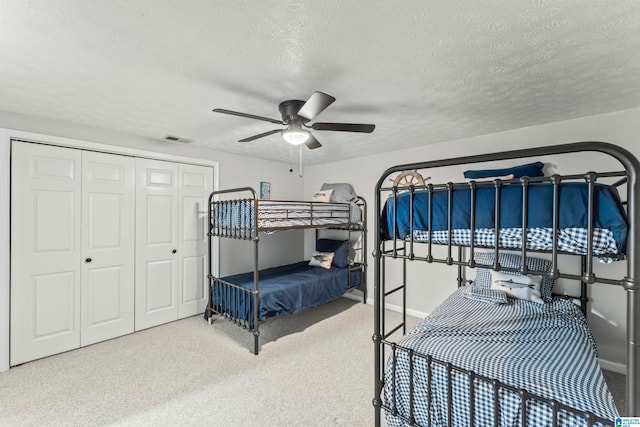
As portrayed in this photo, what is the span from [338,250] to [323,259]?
0.27 metres

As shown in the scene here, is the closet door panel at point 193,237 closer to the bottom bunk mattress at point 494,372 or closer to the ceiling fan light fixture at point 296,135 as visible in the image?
the ceiling fan light fixture at point 296,135

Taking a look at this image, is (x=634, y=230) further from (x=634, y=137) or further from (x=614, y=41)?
(x=634, y=137)

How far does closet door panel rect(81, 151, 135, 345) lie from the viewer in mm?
3057

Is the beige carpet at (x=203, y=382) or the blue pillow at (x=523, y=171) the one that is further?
the blue pillow at (x=523, y=171)

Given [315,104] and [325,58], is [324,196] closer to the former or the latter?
[315,104]

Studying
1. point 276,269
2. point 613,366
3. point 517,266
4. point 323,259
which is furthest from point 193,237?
point 613,366

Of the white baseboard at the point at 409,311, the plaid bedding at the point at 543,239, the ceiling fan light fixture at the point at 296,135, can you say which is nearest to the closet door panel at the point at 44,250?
the ceiling fan light fixture at the point at 296,135

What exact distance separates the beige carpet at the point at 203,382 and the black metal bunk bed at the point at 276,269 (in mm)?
336

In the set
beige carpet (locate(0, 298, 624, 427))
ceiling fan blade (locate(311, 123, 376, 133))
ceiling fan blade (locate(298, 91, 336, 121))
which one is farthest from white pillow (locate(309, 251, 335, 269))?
ceiling fan blade (locate(298, 91, 336, 121))

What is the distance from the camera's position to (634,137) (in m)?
2.48

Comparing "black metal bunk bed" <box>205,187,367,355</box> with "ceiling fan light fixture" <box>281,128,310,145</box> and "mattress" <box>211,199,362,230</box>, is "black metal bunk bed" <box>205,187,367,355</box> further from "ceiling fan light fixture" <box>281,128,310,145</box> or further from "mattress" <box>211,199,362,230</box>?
"ceiling fan light fixture" <box>281,128,310,145</box>

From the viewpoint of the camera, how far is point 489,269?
5.10 ft

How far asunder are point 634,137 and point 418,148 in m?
1.97

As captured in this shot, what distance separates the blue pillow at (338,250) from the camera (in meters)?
4.42
